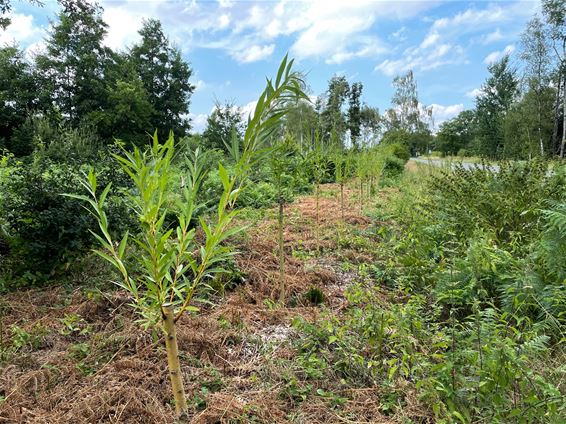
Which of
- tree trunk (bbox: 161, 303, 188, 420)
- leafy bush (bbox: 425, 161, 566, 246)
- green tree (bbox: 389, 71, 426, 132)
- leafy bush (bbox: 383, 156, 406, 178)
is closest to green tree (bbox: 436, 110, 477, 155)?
green tree (bbox: 389, 71, 426, 132)

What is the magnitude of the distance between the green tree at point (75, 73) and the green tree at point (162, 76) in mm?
4421

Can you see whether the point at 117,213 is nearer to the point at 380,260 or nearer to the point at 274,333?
the point at 274,333

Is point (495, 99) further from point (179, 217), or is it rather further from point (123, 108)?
point (179, 217)

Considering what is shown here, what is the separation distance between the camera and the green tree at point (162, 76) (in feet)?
101

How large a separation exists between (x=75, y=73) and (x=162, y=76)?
303 inches

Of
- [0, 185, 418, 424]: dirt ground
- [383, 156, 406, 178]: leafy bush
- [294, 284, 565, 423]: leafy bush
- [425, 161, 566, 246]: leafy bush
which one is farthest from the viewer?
[383, 156, 406, 178]: leafy bush

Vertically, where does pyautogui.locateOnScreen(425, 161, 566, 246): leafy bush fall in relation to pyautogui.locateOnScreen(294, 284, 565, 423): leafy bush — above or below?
above

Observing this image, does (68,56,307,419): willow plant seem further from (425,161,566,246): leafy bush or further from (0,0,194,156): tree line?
(0,0,194,156): tree line

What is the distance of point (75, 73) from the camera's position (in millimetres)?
25953

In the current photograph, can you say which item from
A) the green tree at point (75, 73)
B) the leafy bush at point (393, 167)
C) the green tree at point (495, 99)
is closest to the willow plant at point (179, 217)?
the leafy bush at point (393, 167)

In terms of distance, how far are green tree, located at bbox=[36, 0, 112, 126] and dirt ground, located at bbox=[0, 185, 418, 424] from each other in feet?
86.9

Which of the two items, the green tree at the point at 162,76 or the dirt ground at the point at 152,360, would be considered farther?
the green tree at the point at 162,76

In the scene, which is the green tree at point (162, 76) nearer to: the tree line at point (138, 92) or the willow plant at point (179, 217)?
the tree line at point (138, 92)

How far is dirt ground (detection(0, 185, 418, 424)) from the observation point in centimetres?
150
